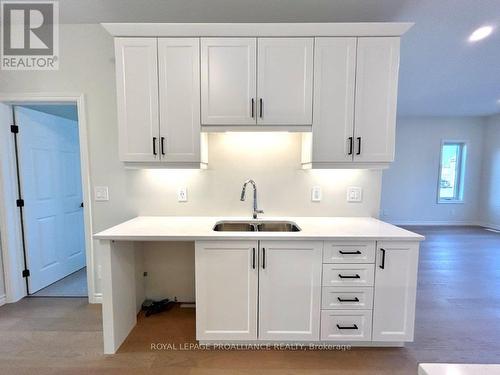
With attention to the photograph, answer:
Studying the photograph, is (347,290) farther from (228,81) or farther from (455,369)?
(228,81)

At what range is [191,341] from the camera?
1.93m

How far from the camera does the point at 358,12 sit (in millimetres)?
2047

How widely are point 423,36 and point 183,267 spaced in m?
3.48

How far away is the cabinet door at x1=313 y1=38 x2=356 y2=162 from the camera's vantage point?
187 centimetres

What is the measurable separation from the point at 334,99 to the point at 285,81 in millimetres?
423

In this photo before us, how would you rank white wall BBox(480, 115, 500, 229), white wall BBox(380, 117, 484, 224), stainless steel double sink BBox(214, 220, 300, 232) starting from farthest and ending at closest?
1. white wall BBox(380, 117, 484, 224)
2. white wall BBox(480, 115, 500, 229)
3. stainless steel double sink BBox(214, 220, 300, 232)

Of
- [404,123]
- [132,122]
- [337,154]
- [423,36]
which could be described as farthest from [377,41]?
[404,123]

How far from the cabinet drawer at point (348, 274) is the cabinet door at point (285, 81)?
1.15m

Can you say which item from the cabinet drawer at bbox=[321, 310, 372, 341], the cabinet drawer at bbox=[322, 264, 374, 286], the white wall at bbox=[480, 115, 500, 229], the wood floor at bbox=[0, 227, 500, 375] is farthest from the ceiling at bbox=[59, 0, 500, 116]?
the white wall at bbox=[480, 115, 500, 229]

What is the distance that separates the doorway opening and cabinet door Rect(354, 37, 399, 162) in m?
2.76

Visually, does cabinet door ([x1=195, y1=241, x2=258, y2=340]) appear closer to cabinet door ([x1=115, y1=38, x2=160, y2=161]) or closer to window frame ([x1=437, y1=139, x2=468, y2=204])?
cabinet door ([x1=115, y1=38, x2=160, y2=161])

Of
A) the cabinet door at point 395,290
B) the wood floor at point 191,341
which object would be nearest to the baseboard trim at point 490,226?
the wood floor at point 191,341

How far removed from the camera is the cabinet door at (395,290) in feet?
5.67

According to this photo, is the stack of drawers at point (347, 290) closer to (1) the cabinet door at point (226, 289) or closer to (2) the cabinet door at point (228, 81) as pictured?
(1) the cabinet door at point (226, 289)
